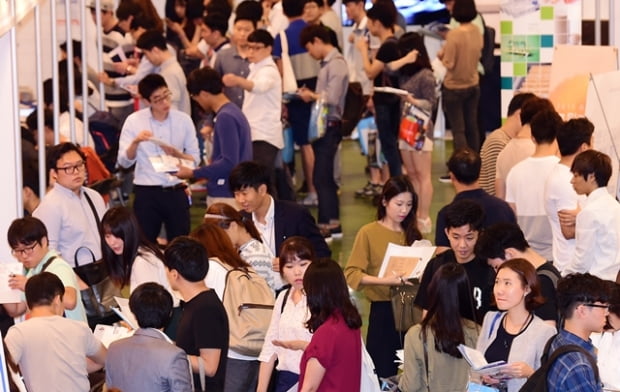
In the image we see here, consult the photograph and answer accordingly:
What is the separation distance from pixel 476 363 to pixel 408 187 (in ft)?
5.31

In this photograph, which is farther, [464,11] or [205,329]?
[464,11]

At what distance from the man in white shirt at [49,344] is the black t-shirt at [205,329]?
41cm

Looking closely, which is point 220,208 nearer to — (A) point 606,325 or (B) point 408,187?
(B) point 408,187

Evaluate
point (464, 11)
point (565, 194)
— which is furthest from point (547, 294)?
point (464, 11)

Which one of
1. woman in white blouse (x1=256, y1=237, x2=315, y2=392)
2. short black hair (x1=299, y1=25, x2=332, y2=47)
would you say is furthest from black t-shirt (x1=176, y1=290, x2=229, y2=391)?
short black hair (x1=299, y1=25, x2=332, y2=47)

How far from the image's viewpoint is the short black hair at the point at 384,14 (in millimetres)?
10742

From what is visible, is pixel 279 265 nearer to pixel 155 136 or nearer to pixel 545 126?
pixel 545 126

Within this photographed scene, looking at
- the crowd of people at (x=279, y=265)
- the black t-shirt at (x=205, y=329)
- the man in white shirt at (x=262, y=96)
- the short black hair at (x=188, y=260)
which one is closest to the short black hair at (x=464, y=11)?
the crowd of people at (x=279, y=265)

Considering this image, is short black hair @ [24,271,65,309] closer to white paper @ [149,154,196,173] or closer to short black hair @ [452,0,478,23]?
white paper @ [149,154,196,173]

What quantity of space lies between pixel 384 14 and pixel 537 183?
3.95 m

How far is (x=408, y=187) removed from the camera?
21.0ft

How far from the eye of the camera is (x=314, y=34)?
408 inches

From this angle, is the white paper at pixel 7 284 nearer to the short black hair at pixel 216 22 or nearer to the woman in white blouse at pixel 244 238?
the woman in white blouse at pixel 244 238

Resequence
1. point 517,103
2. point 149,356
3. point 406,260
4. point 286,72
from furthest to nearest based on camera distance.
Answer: point 286,72
point 517,103
point 406,260
point 149,356
